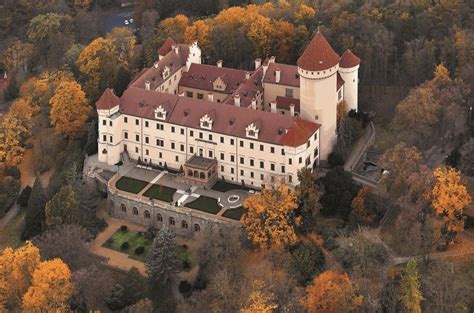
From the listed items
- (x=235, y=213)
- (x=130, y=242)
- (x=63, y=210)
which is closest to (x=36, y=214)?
(x=63, y=210)

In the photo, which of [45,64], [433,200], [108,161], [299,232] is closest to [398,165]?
[433,200]

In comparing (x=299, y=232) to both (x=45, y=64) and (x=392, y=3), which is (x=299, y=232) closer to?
(x=392, y=3)

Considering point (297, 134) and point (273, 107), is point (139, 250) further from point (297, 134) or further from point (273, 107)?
point (273, 107)

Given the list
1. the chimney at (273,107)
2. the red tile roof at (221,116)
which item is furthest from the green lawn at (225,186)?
the chimney at (273,107)

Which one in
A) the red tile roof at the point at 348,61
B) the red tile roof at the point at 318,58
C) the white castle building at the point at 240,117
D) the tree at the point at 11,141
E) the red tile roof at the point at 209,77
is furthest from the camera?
the tree at the point at 11,141

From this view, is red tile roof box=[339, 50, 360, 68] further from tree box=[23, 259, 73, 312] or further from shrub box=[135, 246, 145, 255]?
tree box=[23, 259, 73, 312]

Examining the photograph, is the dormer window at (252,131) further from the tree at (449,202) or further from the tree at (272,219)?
the tree at (449,202)
